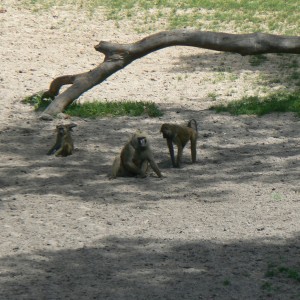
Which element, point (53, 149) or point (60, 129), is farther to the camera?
point (60, 129)

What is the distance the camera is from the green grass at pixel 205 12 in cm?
2002

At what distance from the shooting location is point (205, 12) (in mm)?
21172

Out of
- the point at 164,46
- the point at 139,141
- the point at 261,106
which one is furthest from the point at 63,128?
the point at 261,106

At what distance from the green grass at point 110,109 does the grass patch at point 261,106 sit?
1064 millimetres

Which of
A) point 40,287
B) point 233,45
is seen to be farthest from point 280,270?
point 233,45

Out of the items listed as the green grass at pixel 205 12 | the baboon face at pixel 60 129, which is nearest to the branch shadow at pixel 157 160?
the baboon face at pixel 60 129

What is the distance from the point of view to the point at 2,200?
10.3 metres

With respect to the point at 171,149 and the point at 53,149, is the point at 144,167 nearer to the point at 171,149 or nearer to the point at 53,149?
the point at 171,149

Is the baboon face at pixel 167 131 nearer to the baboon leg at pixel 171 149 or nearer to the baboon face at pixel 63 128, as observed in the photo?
the baboon leg at pixel 171 149

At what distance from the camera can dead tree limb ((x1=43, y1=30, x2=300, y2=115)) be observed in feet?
39.9

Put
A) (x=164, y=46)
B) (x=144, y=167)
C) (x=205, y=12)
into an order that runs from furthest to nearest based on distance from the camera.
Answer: (x=205, y=12) < (x=164, y=46) < (x=144, y=167)

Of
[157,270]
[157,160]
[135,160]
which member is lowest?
[157,160]

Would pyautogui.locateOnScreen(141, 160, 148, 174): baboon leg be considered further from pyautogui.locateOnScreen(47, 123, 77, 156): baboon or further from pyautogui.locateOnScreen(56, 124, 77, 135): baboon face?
pyautogui.locateOnScreen(56, 124, 77, 135): baboon face

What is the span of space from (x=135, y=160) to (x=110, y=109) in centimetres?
308
